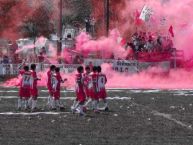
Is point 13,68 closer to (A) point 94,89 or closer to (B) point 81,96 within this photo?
(A) point 94,89

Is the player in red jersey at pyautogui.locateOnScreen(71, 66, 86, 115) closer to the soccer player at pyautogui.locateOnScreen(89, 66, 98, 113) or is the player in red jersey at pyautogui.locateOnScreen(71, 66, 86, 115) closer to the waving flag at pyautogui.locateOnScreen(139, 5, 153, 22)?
the soccer player at pyautogui.locateOnScreen(89, 66, 98, 113)

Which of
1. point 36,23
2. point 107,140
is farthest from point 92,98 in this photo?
point 36,23

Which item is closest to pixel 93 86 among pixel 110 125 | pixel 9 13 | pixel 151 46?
pixel 110 125

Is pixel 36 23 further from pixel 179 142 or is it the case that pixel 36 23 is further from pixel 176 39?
pixel 179 142

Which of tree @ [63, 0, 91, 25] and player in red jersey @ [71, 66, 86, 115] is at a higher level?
tree @ [63, 0, 91, 25]

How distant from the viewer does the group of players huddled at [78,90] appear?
23.7 metres

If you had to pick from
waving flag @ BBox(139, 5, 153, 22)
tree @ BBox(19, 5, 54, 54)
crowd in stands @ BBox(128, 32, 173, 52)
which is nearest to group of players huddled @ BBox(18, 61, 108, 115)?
crowd in stands @ BBox(128, 32, 173, 52)

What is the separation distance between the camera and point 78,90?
77.5ft

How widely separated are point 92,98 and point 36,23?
3881 centimetres

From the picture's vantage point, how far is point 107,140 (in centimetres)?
1650

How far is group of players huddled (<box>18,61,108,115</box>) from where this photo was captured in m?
23.7

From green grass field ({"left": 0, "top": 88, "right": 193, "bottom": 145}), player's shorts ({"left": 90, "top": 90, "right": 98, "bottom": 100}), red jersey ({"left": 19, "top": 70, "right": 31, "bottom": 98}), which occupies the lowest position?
green grass field ({"left": 0, "top": 88, "right": 193, "bottom": 145})


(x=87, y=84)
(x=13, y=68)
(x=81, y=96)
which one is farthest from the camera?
(x=13, y=68)

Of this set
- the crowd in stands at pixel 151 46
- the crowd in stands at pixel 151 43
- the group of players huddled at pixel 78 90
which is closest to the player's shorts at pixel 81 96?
the group of players huddled at pixel 78 90
